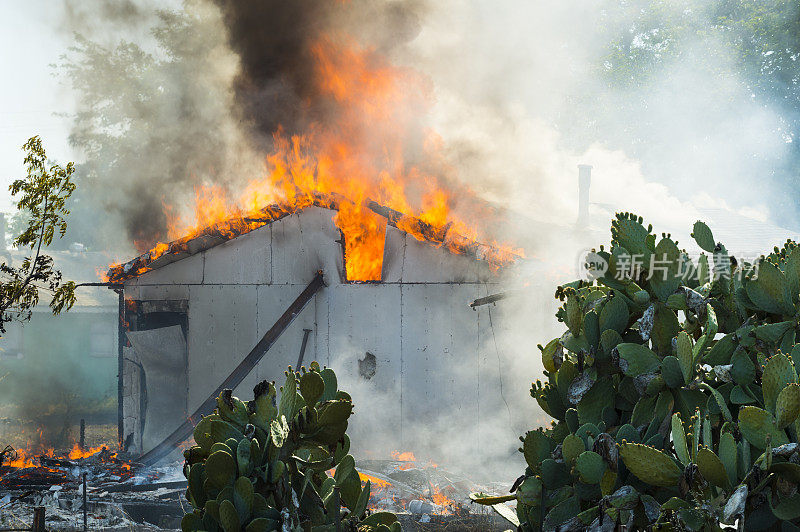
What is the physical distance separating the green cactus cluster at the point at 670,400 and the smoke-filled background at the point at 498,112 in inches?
360

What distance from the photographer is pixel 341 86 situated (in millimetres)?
17484

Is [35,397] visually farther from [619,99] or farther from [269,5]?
[619,99]

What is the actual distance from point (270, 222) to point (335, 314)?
6.98ft

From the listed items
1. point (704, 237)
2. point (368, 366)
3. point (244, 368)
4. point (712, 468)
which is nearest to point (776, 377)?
point (712, 468)

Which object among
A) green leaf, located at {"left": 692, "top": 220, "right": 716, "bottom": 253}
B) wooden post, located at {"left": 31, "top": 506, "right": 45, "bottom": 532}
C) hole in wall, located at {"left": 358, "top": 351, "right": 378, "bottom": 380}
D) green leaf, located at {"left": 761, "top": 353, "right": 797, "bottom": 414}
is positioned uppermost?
green leaf, located at {"left": 692, "top": 220, "right": 716, "bottom": 253}

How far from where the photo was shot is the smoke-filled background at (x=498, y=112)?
685 inches

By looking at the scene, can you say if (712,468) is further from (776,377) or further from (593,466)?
(593,466)

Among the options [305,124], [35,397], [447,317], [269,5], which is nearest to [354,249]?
[447,317]

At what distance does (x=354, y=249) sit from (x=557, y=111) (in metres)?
27.3

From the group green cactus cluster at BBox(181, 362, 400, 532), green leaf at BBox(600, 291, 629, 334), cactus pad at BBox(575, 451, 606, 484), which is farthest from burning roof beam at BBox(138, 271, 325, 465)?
cactus pad at BBox(575, 451, 606, 484)

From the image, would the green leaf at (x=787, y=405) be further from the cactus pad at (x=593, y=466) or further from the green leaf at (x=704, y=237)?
the green leaf at (x=704, y=237)

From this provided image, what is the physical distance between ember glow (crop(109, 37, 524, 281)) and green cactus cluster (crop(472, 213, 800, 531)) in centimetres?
874

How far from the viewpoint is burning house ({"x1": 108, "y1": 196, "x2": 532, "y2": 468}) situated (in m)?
13.3

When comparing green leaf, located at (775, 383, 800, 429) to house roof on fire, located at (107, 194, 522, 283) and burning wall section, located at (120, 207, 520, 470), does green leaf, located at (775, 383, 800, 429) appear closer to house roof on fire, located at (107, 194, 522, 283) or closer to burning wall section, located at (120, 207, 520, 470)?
house roof on fire, located at (107, 194, 522, 283)
